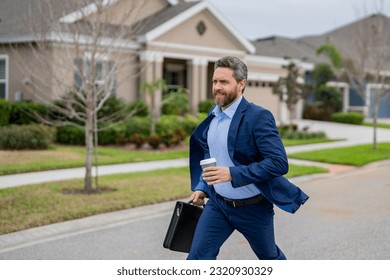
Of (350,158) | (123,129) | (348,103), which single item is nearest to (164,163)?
(123,129)

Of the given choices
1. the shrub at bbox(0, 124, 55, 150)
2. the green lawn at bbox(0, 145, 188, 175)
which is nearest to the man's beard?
the green lawn at bbox(0, 145, 188, 175)

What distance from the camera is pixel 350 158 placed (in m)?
15.9

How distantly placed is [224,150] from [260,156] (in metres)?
0.25

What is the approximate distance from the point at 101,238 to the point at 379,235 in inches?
137

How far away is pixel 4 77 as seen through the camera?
19.6 metres

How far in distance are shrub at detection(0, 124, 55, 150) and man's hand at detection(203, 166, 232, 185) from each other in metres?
11.7

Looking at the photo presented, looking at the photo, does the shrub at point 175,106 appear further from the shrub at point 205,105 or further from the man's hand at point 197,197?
the man's hand at point 197,197

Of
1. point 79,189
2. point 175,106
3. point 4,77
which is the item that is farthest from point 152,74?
point 79,189

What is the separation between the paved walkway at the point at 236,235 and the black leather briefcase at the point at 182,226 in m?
2.00

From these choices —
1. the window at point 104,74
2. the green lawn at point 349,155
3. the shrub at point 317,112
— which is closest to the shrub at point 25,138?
the window at point 104,74
